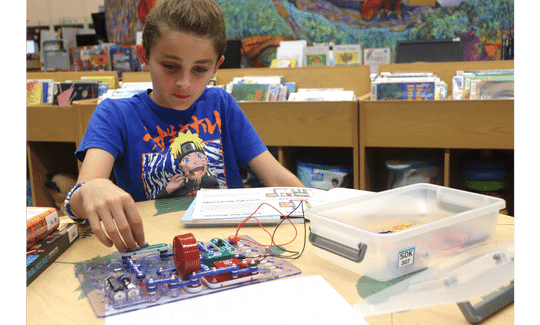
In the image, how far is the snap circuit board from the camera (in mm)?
567

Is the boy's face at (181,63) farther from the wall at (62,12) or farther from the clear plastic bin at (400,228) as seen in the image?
the wall at (62,12)

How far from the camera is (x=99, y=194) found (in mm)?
688

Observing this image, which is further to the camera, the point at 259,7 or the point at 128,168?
the point at 259,7

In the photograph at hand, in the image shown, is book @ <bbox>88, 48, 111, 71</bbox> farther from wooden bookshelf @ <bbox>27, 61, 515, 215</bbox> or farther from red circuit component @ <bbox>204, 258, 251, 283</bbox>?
red circuit component @ <bbox>204, 258, 251, 283</bbox>

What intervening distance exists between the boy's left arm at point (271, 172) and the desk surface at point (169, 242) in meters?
0.38

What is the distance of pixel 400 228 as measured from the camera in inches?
27.5

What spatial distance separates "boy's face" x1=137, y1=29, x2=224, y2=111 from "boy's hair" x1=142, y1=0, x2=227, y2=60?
0.02 metres

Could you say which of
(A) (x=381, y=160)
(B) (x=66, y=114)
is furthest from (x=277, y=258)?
(B) (x=66, y=114)

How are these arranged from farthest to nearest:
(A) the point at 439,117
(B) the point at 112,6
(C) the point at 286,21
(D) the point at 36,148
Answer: (B) the point at 112,6, (C) the point at 286,21, (D) the point at 36,148, (A) the point at 439,117

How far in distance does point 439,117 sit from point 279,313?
176 cm

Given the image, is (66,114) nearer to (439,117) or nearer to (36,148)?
(36,148)

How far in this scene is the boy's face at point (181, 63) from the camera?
3.42 ft

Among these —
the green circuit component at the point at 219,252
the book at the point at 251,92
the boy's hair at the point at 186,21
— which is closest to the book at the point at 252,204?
the green circuit component at the point at 219,252

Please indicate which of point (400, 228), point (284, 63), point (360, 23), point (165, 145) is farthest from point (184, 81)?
point (360, 23)
